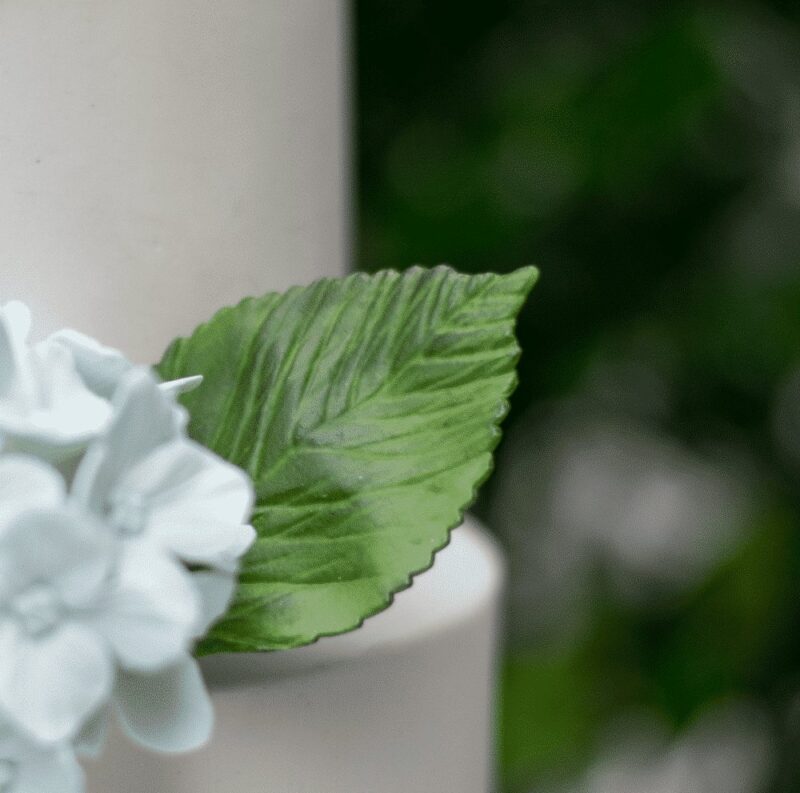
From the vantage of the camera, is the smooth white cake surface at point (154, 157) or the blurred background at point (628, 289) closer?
the smooth white cake surface at point (154, 157)

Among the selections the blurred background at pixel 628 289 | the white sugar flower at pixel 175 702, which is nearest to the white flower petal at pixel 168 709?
the white sugar flower at pixel 175 702

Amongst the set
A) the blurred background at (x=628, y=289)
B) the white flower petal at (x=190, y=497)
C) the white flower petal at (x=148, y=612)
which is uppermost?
the white flower petal at (x=190, y=497)

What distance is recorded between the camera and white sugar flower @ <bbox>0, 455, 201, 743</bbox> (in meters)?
0.18

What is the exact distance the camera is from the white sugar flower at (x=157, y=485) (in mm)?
190

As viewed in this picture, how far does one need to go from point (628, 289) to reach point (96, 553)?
50 cm

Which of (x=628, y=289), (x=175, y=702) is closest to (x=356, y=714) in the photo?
(x=175, y=702)

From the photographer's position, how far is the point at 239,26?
10.4 inches

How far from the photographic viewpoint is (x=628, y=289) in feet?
2.13

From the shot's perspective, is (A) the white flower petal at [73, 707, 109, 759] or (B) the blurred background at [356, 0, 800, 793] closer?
(A) the white flower petal at [73, 707, 109, 759]

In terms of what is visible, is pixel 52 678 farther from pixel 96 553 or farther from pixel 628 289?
pixel 628 289

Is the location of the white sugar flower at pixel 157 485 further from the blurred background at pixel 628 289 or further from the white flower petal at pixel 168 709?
the blurred background at pixel 628 289

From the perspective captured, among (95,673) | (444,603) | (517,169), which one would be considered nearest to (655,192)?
(517,169)

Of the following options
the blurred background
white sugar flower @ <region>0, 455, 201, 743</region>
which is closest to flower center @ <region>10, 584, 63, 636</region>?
white sugar flower @ <region>0, 455, 201, 743</region>

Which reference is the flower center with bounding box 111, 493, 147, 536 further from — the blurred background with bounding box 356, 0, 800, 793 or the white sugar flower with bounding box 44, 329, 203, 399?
the blurred background with bounding box 356, 0, 800, 793
